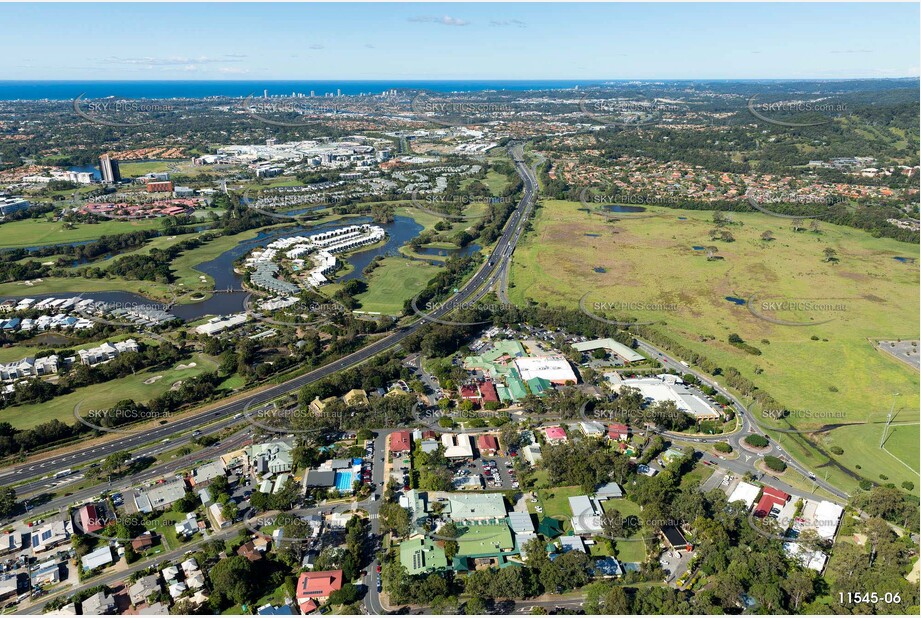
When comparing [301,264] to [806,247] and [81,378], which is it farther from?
[806,247]

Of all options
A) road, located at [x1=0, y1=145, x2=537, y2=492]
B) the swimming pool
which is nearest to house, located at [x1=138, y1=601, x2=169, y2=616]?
the swimming pool

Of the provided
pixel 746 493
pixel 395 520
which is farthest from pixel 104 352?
pixel 746 493

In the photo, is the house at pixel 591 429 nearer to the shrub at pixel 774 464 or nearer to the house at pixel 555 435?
the house at pixel 555 435

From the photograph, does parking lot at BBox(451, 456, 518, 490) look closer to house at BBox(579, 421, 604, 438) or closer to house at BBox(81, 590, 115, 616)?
house at BBox(579, 421, 604, 438)

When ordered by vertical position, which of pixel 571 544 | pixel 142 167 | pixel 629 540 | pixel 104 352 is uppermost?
pixel 142 167

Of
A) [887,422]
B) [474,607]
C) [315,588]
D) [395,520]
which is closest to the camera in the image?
[474,607]

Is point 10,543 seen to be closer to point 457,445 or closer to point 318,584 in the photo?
point 318,584
